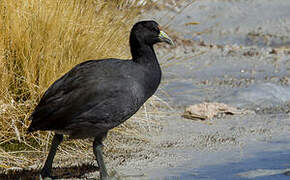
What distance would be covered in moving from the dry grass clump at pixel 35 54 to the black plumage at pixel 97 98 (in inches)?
34.5

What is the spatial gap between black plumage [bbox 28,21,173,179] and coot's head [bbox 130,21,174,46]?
13 cm

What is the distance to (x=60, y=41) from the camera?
5703mm

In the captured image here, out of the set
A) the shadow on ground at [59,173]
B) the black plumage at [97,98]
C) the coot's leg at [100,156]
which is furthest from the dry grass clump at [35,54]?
the black plumage at [97,98]

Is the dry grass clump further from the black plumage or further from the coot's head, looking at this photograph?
the coot's head

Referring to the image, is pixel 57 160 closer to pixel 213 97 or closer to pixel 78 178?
pixel 78 178

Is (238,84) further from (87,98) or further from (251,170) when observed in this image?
(87,98)

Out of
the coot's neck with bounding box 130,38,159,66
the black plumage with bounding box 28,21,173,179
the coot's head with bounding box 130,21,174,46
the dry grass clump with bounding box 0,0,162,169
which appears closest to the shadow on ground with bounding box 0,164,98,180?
the black plumage with bounding box 28,21,173,179

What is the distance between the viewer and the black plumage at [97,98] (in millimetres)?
4277

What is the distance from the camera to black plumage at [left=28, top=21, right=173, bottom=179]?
4277 millimetres

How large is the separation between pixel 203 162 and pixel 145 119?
4.61 ft

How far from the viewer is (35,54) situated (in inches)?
218

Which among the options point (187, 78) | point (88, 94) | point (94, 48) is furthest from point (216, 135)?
point (187, 78)

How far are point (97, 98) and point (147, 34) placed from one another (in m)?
0.72

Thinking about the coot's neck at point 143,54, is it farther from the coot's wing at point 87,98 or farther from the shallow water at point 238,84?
the shallow water at point 238,84
